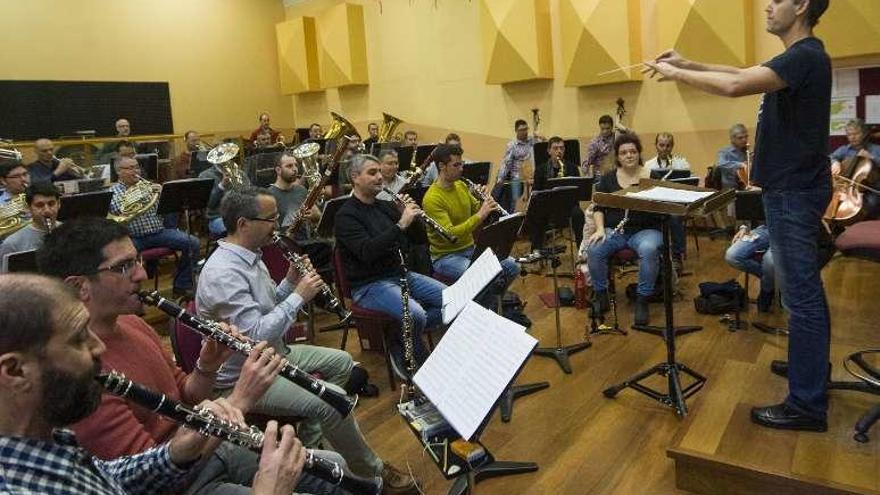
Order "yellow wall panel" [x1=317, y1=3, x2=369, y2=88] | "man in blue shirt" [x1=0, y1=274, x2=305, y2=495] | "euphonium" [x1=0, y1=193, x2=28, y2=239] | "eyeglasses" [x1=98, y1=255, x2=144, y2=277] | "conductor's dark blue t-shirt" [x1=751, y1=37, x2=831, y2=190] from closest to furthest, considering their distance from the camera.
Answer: "man in blue shirt" [x1=0, y1=274, x2=305, y2=495], "eyeglasses" [x1=98, y1=255, x2=144, y2=277], "conductor's dark blue t-shirt" [x1=751, y1=37, x2=831, y2=190], "euphonium" [x1=0, y1=193, x2=28, y2=239], "yellow wall panel" [x1=317, y1=3, x2=369, y2=88]

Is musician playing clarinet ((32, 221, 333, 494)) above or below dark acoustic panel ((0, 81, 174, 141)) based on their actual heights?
below

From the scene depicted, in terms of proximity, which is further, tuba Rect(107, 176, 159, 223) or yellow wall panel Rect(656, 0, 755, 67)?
yellow wall panel Rect(656, 0, 755, 67)

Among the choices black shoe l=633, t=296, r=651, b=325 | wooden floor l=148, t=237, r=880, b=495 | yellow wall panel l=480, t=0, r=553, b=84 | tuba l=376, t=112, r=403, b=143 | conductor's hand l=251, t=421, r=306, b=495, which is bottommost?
wooden floor l=148, t=237, r=880, b=495

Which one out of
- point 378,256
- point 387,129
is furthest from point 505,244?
point 387,129

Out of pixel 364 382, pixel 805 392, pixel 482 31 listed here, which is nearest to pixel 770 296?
→ pixel 805 392

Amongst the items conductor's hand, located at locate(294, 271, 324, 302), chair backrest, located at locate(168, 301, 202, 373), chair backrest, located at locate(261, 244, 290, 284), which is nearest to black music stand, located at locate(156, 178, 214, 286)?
chair backrest, located at locate(261, 244, 290, 284)

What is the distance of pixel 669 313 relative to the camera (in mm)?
3398

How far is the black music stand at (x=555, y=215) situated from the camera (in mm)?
4414

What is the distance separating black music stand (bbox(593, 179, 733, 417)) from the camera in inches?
119

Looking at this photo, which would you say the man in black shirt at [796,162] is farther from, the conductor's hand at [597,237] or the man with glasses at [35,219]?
the man with glasses at [35,219]

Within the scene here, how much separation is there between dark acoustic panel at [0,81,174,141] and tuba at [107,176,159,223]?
5.86 meters

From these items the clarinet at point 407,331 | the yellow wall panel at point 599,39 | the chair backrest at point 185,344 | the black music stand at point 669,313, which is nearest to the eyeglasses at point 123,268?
the chair backrest at point 185,344

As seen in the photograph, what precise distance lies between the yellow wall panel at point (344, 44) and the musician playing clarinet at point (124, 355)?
37.0ft

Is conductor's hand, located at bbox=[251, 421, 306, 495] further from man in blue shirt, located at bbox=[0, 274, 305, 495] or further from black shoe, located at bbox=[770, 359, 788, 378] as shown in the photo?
black shoe, located at bbox=[770, 359, 788, 378]
